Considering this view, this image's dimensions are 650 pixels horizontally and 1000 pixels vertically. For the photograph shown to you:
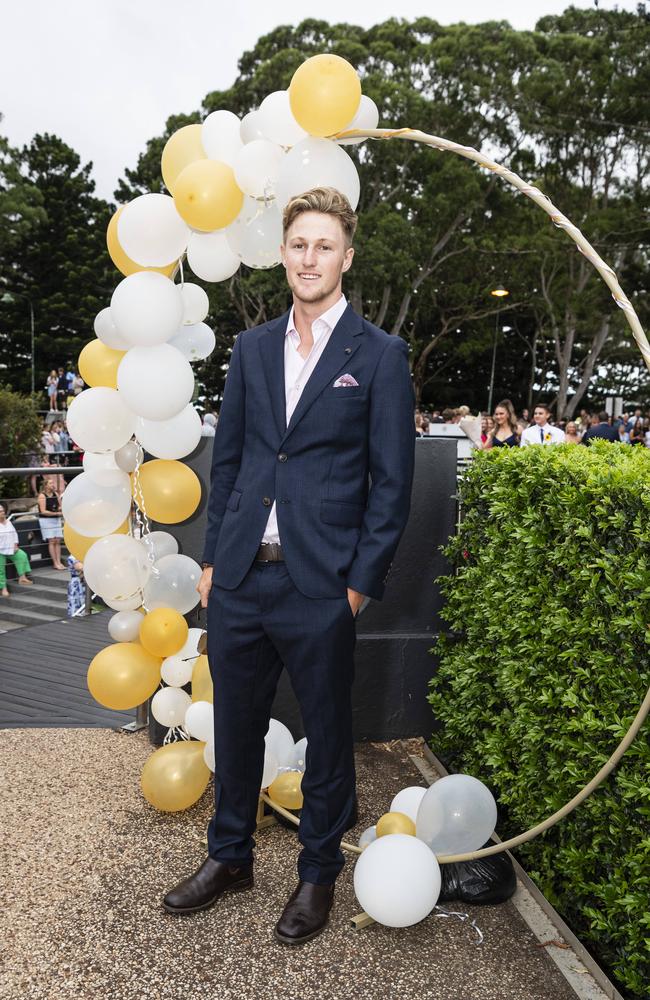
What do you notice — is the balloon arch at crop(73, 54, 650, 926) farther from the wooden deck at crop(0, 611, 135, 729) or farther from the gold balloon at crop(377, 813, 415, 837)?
the wooden deck at crop(0, 611, 135, 729)

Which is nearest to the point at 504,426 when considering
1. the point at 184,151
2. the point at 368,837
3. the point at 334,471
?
the point at 184,151

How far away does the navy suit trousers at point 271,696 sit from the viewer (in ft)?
8.56

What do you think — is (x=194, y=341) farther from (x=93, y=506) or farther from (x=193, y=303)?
(x=93, y=506)

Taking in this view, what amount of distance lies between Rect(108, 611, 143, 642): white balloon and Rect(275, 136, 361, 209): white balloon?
6.97 feet

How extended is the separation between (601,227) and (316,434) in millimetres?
19830

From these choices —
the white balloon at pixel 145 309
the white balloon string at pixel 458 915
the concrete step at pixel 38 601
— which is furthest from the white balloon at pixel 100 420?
the concrete step at pixel 38 601

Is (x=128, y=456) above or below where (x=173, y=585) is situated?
above

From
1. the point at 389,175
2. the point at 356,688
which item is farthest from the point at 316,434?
the point at 389,175

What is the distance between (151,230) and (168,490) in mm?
1227

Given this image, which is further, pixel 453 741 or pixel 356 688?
pixel 356 688

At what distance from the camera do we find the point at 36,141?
131 feet

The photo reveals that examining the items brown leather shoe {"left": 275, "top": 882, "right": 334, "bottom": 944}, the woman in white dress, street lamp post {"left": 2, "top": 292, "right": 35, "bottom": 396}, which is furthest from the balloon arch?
street lamp post {"left": 2, "top": 292, "right": 35, "bottom": 396}

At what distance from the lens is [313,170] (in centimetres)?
305

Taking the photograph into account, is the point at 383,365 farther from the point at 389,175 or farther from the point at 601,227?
the point at 389,175
